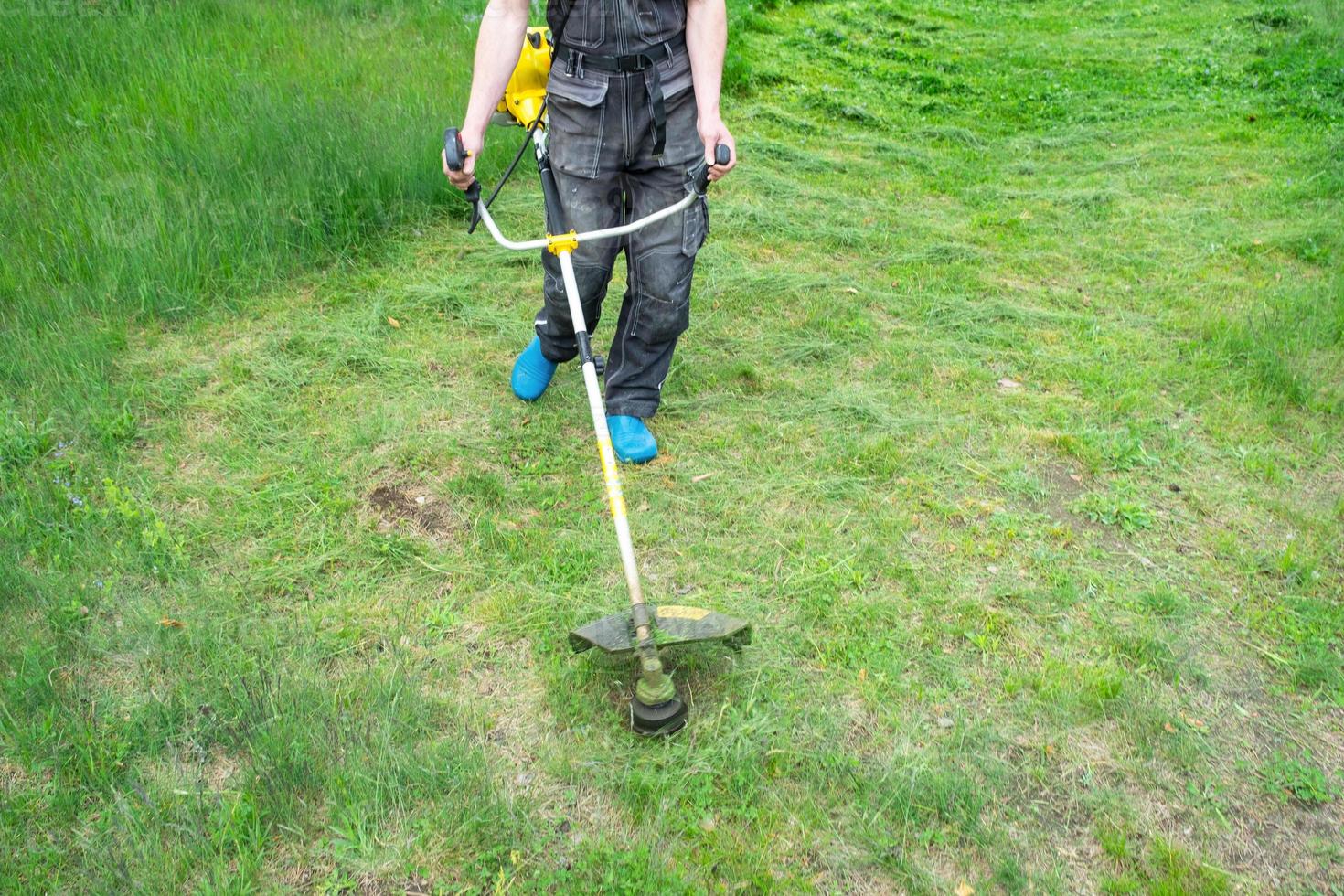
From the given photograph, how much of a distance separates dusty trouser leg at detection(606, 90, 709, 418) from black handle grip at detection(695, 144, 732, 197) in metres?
0.07

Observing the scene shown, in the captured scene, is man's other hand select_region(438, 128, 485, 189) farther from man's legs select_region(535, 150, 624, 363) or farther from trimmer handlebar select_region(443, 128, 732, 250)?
man's legs select_region(535, 150, 624, 363)

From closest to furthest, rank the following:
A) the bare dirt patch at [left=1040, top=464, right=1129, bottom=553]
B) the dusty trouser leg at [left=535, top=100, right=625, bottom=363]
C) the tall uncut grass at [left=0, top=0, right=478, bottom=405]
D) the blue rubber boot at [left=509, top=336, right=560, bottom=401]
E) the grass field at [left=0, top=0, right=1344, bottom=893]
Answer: the grass field at [left=0, top=0, right=1344, bottom=893] → the dusty trouser leg at [left=535, top=100, right=625, bottom=363] → the bare dirt patch at [left=1040, top=464, right=1129, bottom=553] → the blue rubber boot at [left=509, top=336, right=560, bottom=401] → the tall uncut grass at [left=0, top=0, right=478, bottom=405]

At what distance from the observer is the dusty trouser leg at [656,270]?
3.44m

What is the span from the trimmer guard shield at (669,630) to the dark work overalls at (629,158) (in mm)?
1262

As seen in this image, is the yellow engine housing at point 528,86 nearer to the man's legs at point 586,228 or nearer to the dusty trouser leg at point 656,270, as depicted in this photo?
→ the man's legs at point 586,228

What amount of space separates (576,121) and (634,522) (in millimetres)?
1365

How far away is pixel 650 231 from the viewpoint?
3.51 m

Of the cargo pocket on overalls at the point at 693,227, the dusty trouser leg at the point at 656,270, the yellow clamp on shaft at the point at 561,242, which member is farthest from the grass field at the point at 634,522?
the yellow clamp on shaft at the point at 561,242

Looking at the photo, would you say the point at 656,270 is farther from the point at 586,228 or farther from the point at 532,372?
the point at 532,372

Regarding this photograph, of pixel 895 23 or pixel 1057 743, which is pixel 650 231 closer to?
pixel 1057 743

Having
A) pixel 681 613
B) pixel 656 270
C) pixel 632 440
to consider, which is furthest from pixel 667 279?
pixel 681 613

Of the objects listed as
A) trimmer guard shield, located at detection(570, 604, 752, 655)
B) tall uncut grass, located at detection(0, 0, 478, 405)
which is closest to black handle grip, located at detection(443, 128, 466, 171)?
trimmer guard shield, located at detection(570, 604, 752, 655)

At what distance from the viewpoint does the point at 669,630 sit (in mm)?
2707

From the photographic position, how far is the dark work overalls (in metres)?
3.25
